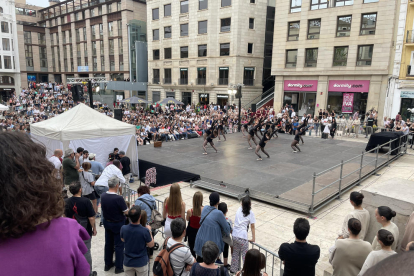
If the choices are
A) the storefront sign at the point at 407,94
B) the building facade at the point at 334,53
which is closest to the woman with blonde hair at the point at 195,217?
the building facade at the point at 334,53

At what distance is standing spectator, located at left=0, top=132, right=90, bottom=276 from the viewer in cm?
135

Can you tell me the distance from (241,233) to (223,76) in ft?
114

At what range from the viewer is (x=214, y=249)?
134 inches

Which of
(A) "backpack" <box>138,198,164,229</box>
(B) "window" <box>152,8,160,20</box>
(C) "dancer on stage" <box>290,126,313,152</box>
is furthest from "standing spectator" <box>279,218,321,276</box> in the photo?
(B) "window" <box>152,8,160,20</box>

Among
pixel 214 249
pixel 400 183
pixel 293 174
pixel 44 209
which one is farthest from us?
pixel 293 174

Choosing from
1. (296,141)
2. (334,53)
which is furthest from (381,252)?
(334,53)

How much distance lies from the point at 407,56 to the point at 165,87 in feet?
102

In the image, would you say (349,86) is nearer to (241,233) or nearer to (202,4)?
(202,4)

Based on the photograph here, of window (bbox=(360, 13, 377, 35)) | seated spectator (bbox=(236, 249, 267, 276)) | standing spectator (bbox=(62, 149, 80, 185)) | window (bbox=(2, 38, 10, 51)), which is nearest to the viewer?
seated spectator (bbox=(236, 249, 267, 276))

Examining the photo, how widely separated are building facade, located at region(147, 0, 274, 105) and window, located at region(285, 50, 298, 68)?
6731 mm

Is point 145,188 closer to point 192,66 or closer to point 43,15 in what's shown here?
point 192,66

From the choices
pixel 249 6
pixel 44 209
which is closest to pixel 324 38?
pixel 249 6

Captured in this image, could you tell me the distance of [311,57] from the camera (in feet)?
99.2

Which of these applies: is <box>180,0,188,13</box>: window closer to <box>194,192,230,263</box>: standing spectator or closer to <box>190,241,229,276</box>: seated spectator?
<box>194,192,230,263</box>: standing spectator
